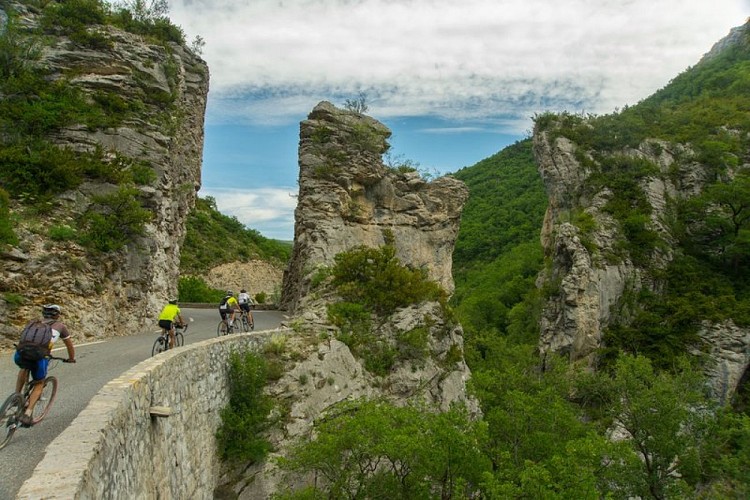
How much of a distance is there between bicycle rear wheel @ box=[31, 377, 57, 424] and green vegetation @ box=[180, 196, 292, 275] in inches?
1383

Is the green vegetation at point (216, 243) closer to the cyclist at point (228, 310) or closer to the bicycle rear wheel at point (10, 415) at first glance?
the cyclist at point (228, 310)

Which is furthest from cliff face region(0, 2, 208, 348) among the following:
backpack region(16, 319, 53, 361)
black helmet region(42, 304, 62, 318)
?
backpack region(16, 319, 53, 361)

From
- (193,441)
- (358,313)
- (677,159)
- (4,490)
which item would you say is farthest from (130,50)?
(677,159)

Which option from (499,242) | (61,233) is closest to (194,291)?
(61,233)

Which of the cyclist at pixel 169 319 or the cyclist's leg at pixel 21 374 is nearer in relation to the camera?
the cyclist's leg at pixel 21 374

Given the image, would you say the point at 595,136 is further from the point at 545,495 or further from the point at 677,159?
the point at 545,495

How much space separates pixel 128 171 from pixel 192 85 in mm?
17863

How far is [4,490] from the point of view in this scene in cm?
482

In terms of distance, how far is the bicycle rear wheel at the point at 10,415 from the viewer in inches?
238

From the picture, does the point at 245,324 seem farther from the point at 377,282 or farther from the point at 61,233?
the point at 61,233

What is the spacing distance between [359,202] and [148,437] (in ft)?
61.2

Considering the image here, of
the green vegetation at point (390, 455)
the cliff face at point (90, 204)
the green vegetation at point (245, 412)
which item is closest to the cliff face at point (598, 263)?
the green vegetation at point (390, 455)

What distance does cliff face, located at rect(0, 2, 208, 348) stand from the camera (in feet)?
42.5

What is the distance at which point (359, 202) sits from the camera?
24.5m
